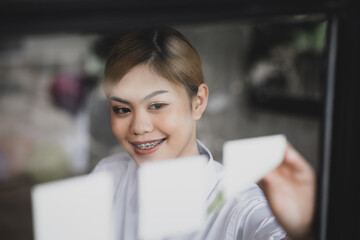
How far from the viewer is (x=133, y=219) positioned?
3.07 feet

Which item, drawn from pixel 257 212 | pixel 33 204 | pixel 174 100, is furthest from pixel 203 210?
pixel 33 204

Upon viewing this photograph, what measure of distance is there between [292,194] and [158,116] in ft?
1.48

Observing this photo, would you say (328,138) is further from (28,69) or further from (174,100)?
(28,69)

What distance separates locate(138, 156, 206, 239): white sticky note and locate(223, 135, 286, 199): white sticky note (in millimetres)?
70

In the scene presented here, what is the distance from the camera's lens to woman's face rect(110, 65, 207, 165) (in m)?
0.86

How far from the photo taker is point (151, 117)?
34.6 inches

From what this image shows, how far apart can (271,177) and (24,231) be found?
0.65 m

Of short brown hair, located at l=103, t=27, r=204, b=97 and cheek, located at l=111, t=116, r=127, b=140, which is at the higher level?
short brown hair, located at l=103, t=27, r=204, b=97

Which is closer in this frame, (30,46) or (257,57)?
(30,46)

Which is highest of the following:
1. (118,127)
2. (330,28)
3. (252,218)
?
(330,28)

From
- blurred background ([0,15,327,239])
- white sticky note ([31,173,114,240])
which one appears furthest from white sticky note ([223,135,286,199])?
white sticky note ([31,173,114,240])

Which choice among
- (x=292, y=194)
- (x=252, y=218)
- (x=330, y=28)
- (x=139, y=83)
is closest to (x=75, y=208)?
(x=139, y=83)

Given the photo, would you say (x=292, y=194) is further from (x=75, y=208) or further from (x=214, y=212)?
(x=75, y=208)

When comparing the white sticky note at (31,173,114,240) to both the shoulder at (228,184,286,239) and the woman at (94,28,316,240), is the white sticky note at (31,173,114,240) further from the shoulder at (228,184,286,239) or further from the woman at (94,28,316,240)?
the shoulder at (228,184,286,239)
